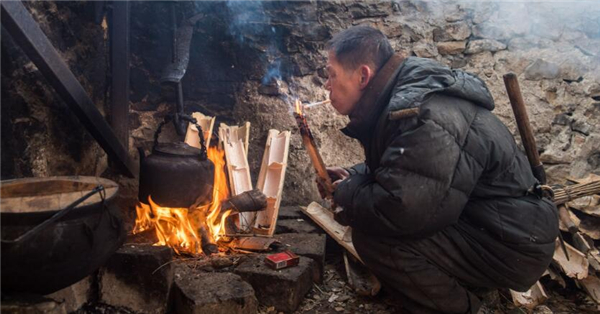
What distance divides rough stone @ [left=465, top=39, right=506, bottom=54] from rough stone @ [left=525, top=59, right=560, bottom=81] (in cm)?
34

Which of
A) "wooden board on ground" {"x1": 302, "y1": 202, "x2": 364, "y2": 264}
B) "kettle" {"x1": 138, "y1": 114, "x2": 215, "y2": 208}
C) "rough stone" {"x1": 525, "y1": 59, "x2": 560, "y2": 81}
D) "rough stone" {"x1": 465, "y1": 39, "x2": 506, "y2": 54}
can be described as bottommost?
"wooden board on ground" {"x1": 302, "y1": 202, "x2": 364, "y2": 264}

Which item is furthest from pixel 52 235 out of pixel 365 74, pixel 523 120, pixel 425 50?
pixel 425 50

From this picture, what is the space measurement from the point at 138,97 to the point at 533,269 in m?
3.75

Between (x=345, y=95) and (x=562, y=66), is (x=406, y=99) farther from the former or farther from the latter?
(x=562, y=66)

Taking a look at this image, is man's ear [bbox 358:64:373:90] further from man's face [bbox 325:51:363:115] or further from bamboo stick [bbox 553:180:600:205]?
bamboo stick [bbox 553:180:600:205]

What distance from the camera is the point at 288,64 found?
176 inches

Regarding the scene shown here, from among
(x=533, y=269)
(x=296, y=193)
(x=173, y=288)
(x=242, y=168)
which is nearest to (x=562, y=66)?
(x=533, y=269)

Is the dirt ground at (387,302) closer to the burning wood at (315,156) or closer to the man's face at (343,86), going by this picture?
the burning wood at (315,156)

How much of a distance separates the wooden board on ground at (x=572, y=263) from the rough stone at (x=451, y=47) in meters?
2.18

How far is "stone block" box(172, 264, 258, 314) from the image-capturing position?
8.22ft

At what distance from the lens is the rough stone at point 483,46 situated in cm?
432

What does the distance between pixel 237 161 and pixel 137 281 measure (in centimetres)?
163

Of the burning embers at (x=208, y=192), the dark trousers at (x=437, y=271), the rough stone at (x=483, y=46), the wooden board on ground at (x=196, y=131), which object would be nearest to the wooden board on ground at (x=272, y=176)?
the burning embers at (x=208, y=192)

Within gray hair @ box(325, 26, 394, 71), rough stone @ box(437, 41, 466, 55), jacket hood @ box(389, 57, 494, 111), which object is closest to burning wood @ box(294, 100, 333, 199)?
gray hair @ box(325, 26, 394, 71)
